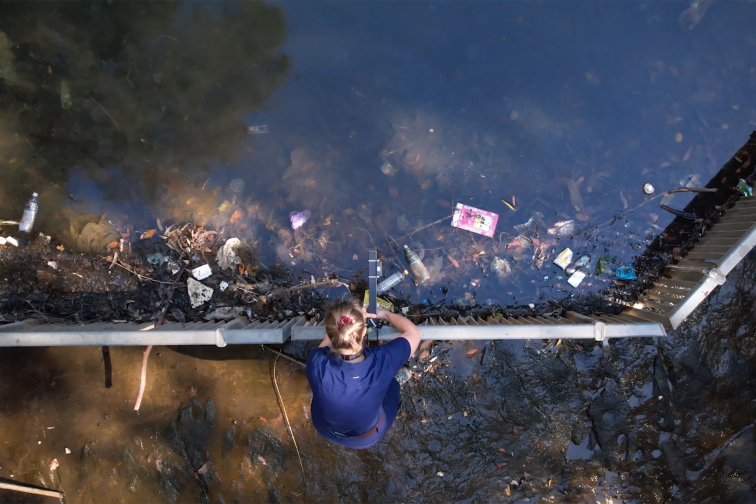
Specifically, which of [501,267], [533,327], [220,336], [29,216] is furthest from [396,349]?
[29,216]

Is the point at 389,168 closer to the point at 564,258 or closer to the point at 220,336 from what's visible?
the point at 564,258

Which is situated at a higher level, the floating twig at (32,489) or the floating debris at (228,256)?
the floating debris at (228,256)

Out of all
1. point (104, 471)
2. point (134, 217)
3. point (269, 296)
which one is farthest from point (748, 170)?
point (104, 471)

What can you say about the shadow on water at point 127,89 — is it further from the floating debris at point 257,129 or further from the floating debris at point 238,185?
the floating debris at point 238,185

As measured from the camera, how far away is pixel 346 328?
2.40 metres

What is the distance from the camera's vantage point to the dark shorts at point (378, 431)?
118 inches

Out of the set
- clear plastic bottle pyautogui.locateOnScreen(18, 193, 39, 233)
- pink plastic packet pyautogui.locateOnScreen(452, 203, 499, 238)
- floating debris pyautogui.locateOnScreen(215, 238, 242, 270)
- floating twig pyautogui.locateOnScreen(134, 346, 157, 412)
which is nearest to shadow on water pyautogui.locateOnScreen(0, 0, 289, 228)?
clear plastic bottle pyautogui.locateOnScreen(18, 193, 39, 233)

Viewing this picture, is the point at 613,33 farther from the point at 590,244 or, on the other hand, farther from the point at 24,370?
the point at 24,370

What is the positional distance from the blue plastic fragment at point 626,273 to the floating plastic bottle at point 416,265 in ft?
6.42

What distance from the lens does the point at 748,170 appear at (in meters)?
3.84

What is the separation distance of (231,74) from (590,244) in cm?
413

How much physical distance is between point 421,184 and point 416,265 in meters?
0.85

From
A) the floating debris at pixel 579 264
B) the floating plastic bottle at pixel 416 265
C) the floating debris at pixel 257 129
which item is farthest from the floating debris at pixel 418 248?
the floating debris at pixel 257 129

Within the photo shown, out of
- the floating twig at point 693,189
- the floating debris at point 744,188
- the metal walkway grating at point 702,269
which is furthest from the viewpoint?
the floating twig at point 693,189
